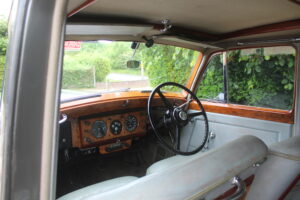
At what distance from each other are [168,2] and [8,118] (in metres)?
1.30

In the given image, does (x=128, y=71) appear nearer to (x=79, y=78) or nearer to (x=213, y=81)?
(x=79, y=78)

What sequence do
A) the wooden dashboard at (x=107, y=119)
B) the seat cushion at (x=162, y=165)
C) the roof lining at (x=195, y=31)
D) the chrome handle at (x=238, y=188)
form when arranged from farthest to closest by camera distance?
the wooden dashboard at (x=107, y=119) → the seat cushion at (x=162, y=165) → the roof lining at (x=195, y=31) → the chrome handle at (x=238, y=188)

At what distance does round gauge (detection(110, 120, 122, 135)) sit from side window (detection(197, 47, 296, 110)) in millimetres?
1155

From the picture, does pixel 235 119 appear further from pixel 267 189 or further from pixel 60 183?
pixel 60 183

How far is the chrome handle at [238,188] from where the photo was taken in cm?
123

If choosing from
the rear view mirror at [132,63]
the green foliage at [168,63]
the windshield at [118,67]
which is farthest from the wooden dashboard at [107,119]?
the green foliage at [168,63]

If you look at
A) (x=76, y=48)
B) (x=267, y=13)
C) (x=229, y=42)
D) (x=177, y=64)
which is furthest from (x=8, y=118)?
(x=177, y=64)

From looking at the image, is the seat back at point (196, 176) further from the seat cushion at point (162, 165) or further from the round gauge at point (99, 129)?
the round gauge at point (99, 129)

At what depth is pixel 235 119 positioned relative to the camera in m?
2.67

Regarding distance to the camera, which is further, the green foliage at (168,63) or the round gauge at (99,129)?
the green foliage at (168,63)

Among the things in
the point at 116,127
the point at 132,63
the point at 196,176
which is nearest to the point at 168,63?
the point at 132,63

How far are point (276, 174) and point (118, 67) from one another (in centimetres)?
Answer: 165

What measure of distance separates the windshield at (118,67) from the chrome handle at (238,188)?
124 centimetres

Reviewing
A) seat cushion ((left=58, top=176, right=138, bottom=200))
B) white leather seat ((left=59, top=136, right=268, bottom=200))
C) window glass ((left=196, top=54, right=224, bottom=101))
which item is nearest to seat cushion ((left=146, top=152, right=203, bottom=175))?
seat cushion ((left=58, top=176, right=138, bottom=200))
